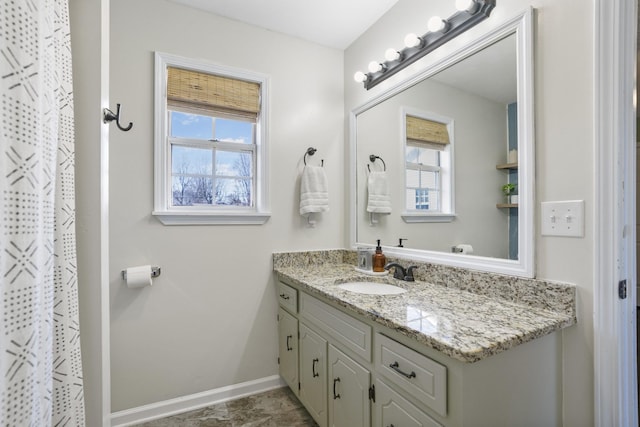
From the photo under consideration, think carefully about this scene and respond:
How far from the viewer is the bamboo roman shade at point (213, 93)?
6.17 feet

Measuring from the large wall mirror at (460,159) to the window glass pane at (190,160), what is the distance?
1.11 meters

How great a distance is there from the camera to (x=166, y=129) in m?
1.86

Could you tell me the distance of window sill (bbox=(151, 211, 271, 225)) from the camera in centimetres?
182

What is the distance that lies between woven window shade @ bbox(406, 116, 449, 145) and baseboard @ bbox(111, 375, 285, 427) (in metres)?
1.88

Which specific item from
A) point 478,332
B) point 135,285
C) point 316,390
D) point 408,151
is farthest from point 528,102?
point 135,285

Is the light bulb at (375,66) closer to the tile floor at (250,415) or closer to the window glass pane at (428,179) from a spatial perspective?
the window glass pane at (428,179)

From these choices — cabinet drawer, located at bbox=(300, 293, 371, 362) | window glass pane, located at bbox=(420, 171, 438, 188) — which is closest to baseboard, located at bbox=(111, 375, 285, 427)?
cabinet drawer, located at bbox=(300, 293, 371, 362)

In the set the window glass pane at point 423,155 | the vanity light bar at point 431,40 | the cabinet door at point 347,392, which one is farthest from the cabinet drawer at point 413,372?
the vanity light bar at point 431,40

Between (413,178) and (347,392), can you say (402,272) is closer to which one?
(413,178)

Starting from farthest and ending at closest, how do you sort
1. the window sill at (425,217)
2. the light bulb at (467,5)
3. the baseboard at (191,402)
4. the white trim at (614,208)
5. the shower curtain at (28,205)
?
the baseboard at (191,402) < the window sill at (425,217) < the light bulb at (467,5) < the white trim at (614,208) < the shower curtain at (28,205)

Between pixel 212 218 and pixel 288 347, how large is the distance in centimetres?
98

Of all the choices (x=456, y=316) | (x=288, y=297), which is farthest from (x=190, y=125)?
(x=456, y=316)

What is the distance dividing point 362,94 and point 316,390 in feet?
6.38

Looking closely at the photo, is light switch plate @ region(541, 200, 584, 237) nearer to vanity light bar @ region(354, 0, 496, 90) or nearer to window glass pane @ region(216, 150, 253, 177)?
vanity light bar @ region(354, 0, 496, 90)
